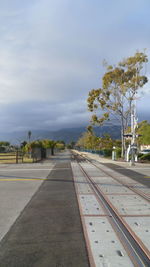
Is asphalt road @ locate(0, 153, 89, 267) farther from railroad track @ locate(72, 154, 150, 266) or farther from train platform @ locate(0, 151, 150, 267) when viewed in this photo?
railroad track @ locate(72, 154, 150, 266)

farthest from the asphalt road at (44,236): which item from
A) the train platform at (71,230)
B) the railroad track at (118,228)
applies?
the railroad track at (118,228)

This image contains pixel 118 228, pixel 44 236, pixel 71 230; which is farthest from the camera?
→ pixel 118 228

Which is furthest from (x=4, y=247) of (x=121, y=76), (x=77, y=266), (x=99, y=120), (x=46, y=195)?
(x=99, y=120)

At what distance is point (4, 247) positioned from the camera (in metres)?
3.90

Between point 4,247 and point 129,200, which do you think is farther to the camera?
point 129,200

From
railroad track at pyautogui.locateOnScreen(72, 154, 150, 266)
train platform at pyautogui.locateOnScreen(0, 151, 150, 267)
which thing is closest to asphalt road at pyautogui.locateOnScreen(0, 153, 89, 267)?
train platform at pyautogui.locateOnScreen(0, 151, 150, 267)

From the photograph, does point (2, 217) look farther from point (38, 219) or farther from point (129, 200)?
point (129, 200)

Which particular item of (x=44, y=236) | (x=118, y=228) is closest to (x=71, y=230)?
(x=44, y=236)

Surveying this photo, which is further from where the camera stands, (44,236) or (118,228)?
(118,228)

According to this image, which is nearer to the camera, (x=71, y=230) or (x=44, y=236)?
(x=44, y=236)

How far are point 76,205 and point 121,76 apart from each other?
90.0 ft

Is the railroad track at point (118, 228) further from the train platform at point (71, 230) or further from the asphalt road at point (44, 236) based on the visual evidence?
the asphalt road at point (44, 236)

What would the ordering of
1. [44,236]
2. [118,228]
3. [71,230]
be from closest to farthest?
[44,236] → [71,230] → [118,228]

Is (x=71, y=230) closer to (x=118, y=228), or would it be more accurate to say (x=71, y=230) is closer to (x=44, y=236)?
(x=44, y=236)
